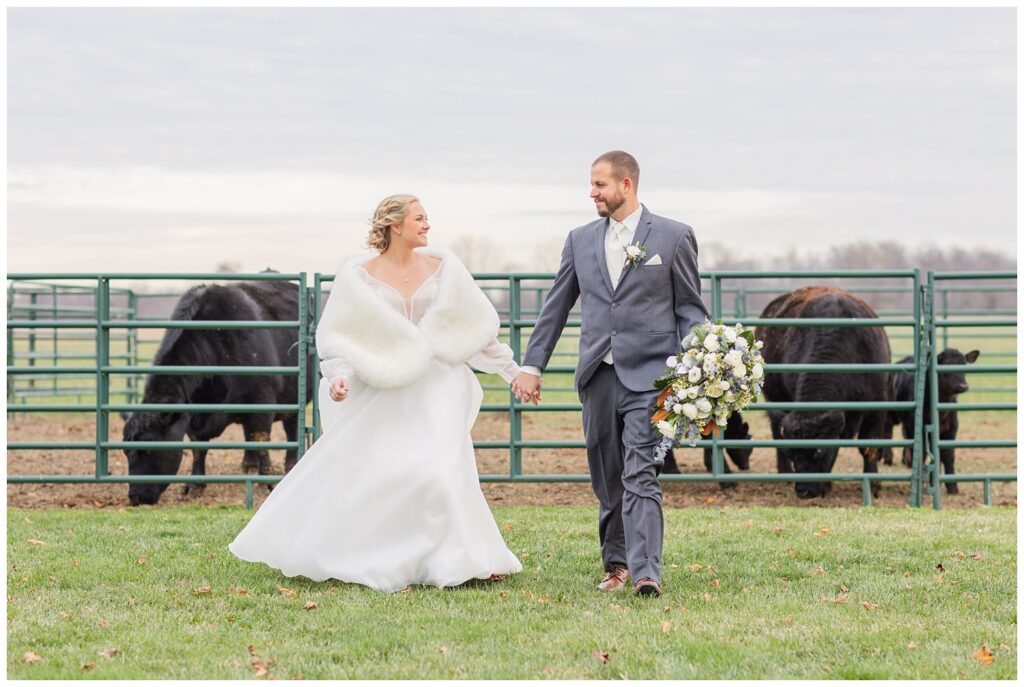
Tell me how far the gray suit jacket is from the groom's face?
146mm

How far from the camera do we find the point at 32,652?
459 cm

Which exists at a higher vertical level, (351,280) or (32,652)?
(351,280)

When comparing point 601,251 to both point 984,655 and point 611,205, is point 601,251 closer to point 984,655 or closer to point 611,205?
point 611,205

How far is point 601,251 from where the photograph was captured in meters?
5.78

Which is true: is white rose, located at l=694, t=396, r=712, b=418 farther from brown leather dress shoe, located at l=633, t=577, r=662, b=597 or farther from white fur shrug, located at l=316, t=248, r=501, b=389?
white fur shrug, located at l=316, t=248, r=501, b=389

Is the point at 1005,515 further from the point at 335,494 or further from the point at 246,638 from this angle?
the point at 246,638

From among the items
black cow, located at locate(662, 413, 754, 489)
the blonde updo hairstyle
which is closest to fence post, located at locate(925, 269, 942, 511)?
black cow, located at locate(662, 413, 754, 489)

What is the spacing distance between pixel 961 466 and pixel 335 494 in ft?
28.2

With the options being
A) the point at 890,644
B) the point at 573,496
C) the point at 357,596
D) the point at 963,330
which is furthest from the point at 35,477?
the point at 963,330

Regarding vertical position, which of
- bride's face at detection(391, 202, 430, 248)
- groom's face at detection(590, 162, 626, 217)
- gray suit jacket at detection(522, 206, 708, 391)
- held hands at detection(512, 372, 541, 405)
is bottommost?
held hands at detection(512, 372, 541, 405)

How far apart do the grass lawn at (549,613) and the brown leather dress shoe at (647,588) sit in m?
0.07

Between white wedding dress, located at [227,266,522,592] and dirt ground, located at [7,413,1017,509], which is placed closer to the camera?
white wedding dress, located at [227,266,522,592]

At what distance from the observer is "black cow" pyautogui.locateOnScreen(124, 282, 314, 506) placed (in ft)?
32.6

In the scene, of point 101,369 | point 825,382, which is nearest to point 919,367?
point 825,382
